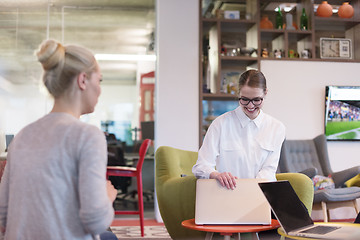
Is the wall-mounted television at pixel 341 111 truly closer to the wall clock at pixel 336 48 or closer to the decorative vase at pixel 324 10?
the wall clock at pixel 336 48

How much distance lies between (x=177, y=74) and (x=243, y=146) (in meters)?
3.43

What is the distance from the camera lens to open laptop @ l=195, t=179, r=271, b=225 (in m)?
2.22

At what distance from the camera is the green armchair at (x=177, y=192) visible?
2678mm

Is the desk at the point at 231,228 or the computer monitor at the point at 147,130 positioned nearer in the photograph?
the desk at the point at 231,228

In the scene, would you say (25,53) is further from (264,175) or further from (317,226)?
(317,226)

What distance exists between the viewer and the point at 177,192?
301 cm

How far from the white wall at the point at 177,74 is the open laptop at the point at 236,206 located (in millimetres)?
3700

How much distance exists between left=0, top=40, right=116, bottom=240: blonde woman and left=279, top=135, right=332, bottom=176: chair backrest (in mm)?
4522

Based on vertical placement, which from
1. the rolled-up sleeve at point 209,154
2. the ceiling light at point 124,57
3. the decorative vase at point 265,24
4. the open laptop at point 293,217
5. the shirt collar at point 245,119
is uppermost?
the decorative vase at point 265,24

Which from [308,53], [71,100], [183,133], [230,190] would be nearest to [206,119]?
[183,133]

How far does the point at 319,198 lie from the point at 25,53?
12.9ft

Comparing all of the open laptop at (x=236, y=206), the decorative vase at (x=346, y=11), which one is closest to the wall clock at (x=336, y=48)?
the decorative vase at (x=346, y=11)

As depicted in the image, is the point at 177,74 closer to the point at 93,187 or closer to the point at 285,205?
the point at 285,205

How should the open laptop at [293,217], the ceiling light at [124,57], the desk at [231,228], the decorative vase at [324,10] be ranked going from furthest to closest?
the decorative vase at [324,10]
the ceiling light at [124,57]
the desk at [231,228]
the open laptop at [293,217]
